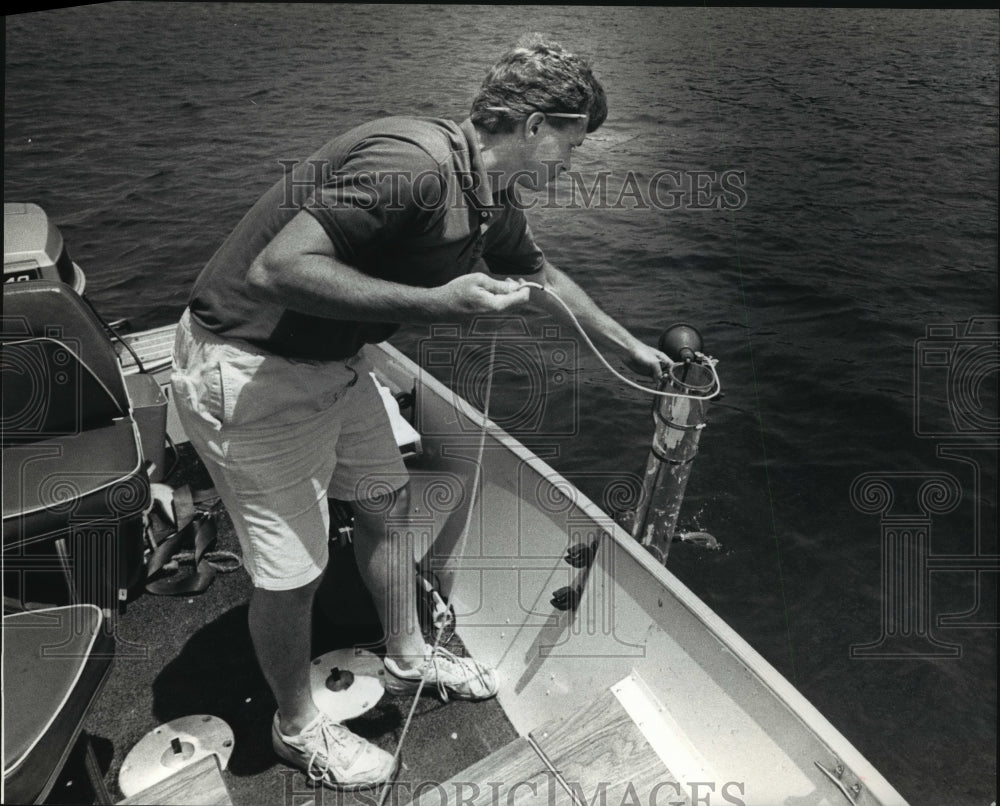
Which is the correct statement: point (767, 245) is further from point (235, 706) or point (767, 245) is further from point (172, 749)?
point (172, 749)

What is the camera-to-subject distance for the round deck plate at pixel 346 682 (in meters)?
2.01

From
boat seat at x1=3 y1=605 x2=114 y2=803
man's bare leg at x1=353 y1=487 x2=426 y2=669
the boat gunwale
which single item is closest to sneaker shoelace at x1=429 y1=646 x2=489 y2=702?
man's bare leg at x1=353 y1=487 x2=426 y2=669

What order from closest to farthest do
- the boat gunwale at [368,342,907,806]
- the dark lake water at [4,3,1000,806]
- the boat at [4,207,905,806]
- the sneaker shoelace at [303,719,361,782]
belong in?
the boat gunwale at [368,342,907,806] < the boat at [4,207,905,806] < the sneaker shoelace at [303,719,361,782] < the dark lake water at [4,3,1000,806]

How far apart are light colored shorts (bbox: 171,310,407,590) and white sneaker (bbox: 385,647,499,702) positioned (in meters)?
0.54

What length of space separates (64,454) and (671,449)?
1.65 m

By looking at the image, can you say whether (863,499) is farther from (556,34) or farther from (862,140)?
(556,34)

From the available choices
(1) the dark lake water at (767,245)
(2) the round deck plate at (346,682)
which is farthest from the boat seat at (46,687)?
(1) the dark lake water at (767,245)

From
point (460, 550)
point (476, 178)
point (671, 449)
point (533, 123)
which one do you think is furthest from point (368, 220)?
point (460, 550)

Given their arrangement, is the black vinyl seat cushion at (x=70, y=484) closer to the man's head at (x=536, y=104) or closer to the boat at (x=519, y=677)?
the boat at (x=519, y=677)

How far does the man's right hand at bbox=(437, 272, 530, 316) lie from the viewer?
129 cm

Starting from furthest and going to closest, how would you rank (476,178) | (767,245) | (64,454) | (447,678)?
1. (767,245)
2. (64,454)
3. (447,678)
4. (476,178)

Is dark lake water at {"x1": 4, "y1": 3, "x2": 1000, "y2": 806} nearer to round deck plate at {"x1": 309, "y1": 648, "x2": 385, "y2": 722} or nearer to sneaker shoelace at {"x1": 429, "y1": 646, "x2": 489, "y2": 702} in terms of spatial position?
sneaker shoelace at {"x1": 429, "y1": 646, "x2": 489, "y2": 702}

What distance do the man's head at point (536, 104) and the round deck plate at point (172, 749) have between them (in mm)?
1511

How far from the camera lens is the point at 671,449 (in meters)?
1.96
